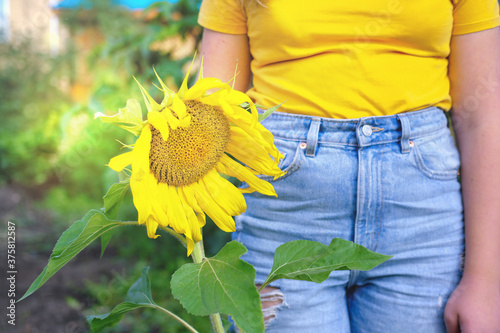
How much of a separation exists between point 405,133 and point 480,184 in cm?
21

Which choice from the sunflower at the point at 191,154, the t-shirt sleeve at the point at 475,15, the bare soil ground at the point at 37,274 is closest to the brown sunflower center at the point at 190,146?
the sunflower at the point at 191,154

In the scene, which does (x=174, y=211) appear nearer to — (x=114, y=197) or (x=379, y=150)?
(x=114, y=197)

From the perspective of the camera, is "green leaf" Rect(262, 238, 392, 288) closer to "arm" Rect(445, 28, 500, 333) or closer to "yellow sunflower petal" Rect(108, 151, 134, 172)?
"yellow sunflower petal" Rect(108, 151, 134, 172)

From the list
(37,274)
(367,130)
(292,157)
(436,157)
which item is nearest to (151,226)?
(292,157)

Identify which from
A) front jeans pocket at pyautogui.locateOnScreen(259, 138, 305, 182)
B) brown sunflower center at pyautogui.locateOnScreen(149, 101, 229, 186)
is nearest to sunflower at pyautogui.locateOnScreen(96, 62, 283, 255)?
brown sunflower center at pyautogui.locateOnScreen(149, 101, 229, 186)

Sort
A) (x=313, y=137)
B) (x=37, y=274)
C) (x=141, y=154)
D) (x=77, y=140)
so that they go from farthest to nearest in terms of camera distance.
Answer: (x=77, y=140), (x=37, y=274), (x=313, y=137), (x=141, y=154)

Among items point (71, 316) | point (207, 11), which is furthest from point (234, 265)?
point (71, 316)

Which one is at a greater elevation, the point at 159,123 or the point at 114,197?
the point at 159,123

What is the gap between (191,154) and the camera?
22.0 inches

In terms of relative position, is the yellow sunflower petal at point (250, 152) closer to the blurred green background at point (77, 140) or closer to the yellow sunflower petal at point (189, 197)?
the yellow sunflower petal at point (189, 197)

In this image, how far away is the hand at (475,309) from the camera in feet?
2.93

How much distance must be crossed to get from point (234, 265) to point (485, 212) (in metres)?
0.65

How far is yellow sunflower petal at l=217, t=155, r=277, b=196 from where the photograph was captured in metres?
0.61

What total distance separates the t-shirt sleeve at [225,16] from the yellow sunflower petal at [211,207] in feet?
1.58
